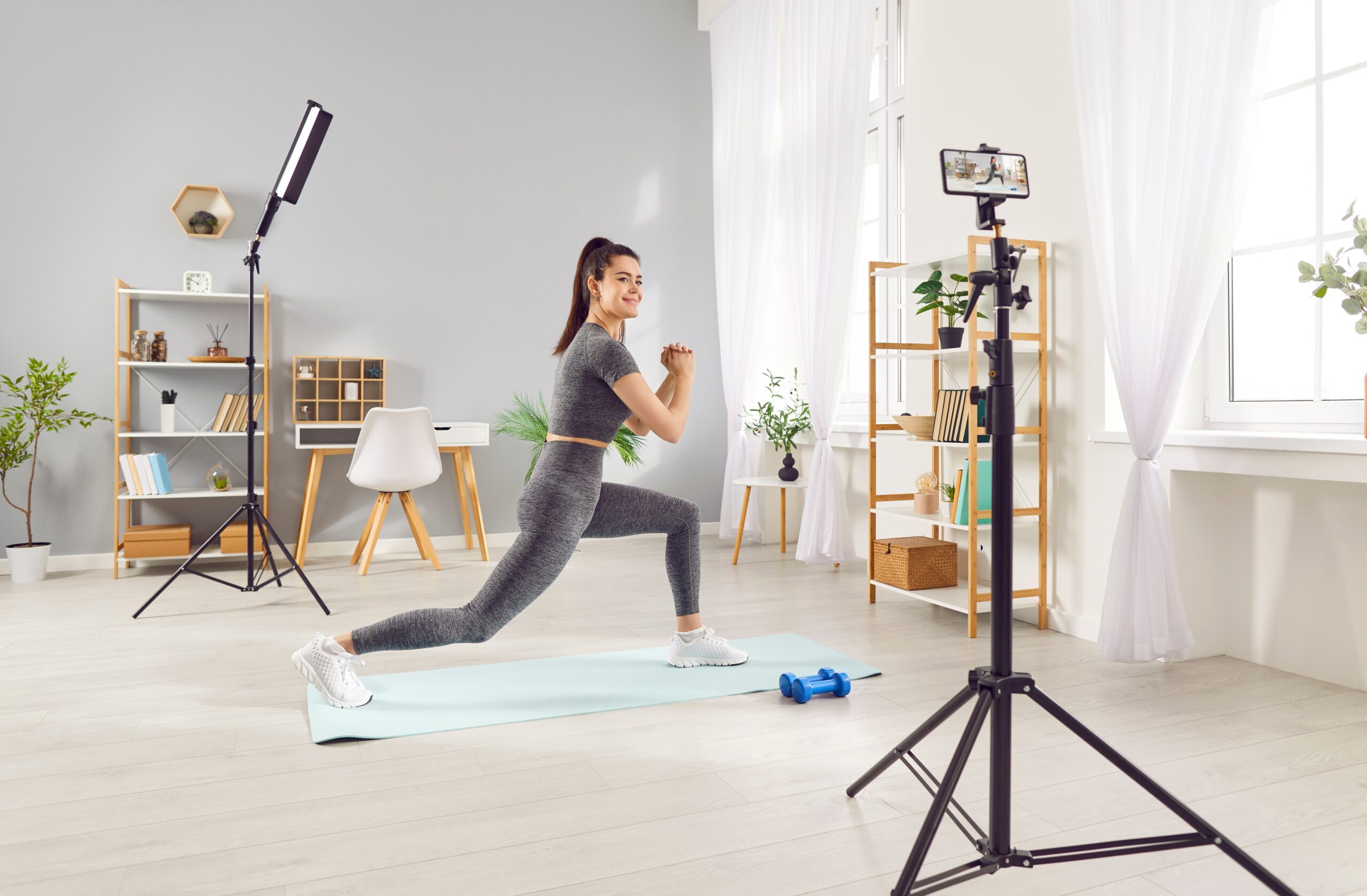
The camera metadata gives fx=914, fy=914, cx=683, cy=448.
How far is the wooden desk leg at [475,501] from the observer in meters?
4.82

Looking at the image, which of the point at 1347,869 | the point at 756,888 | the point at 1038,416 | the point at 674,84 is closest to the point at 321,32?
the point at 674,84

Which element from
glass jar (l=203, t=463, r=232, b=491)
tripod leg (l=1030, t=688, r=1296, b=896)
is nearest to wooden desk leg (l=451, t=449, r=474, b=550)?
glass jar (l=203, t=463, r=232, b=491)

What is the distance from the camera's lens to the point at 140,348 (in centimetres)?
453

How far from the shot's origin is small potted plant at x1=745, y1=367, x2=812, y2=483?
15.4 feet

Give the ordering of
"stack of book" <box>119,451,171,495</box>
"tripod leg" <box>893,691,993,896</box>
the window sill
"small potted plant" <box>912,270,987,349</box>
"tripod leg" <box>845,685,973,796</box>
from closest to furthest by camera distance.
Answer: "tripod leg" <box>893,691,993,896</box> < "tripod leg" <box>845,685,973,796</box> < the window sill < "small potted plant" <box>912,270,987,349</box> < "stack of book" <box>119,451,171,495</box>

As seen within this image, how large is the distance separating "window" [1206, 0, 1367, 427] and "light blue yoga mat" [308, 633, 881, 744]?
4.70 ft

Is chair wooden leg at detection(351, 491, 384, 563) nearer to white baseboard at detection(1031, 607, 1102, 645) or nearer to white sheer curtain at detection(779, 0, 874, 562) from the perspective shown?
white sheer curtain at detection(779, 0, 874, 562)

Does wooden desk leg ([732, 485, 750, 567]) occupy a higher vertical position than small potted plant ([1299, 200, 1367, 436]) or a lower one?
lower

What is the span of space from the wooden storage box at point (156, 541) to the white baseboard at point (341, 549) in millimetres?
118

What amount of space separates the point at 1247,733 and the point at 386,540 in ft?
13.6

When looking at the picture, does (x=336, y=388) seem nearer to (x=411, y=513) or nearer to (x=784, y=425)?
(x=411, y=513)

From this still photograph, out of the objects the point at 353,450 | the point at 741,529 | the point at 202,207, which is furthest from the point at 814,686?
the point at 202,207

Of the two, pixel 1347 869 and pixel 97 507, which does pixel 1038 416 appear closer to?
pixel 1347 869

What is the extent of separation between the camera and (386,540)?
504 centimetres
